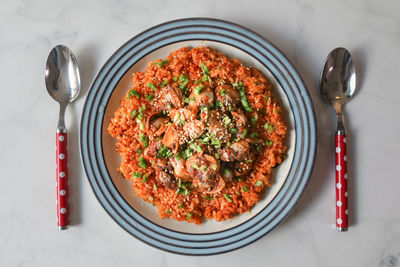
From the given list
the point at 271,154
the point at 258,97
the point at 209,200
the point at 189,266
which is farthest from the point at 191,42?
the point at 189,266

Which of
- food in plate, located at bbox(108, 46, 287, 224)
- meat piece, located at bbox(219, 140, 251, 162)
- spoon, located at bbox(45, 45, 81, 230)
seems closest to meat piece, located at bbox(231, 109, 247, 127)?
food in plate, located at bbox(108, 46, 287, 224)

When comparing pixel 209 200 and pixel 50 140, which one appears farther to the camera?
pixel 50 140

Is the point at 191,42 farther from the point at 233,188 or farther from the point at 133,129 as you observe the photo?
the point at 233,188

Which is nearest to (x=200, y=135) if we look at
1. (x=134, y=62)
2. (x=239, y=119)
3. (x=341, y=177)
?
(x=239, y=119)

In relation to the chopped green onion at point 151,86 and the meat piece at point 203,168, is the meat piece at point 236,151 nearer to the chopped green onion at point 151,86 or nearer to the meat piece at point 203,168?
the meat piece at point 203,168

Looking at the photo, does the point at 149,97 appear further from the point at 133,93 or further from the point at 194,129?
the point at 194,129

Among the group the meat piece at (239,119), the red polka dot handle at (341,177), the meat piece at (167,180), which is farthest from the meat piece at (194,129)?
the red polka dot handle at (341,177)

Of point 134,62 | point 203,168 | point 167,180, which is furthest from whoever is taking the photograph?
point 134,62

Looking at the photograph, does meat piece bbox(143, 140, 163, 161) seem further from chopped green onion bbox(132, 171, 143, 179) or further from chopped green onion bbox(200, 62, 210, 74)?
chopped green onion bbox(200, 62, 210, 74)

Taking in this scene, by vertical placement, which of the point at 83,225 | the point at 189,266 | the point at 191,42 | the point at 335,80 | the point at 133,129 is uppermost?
the point at 191,42
